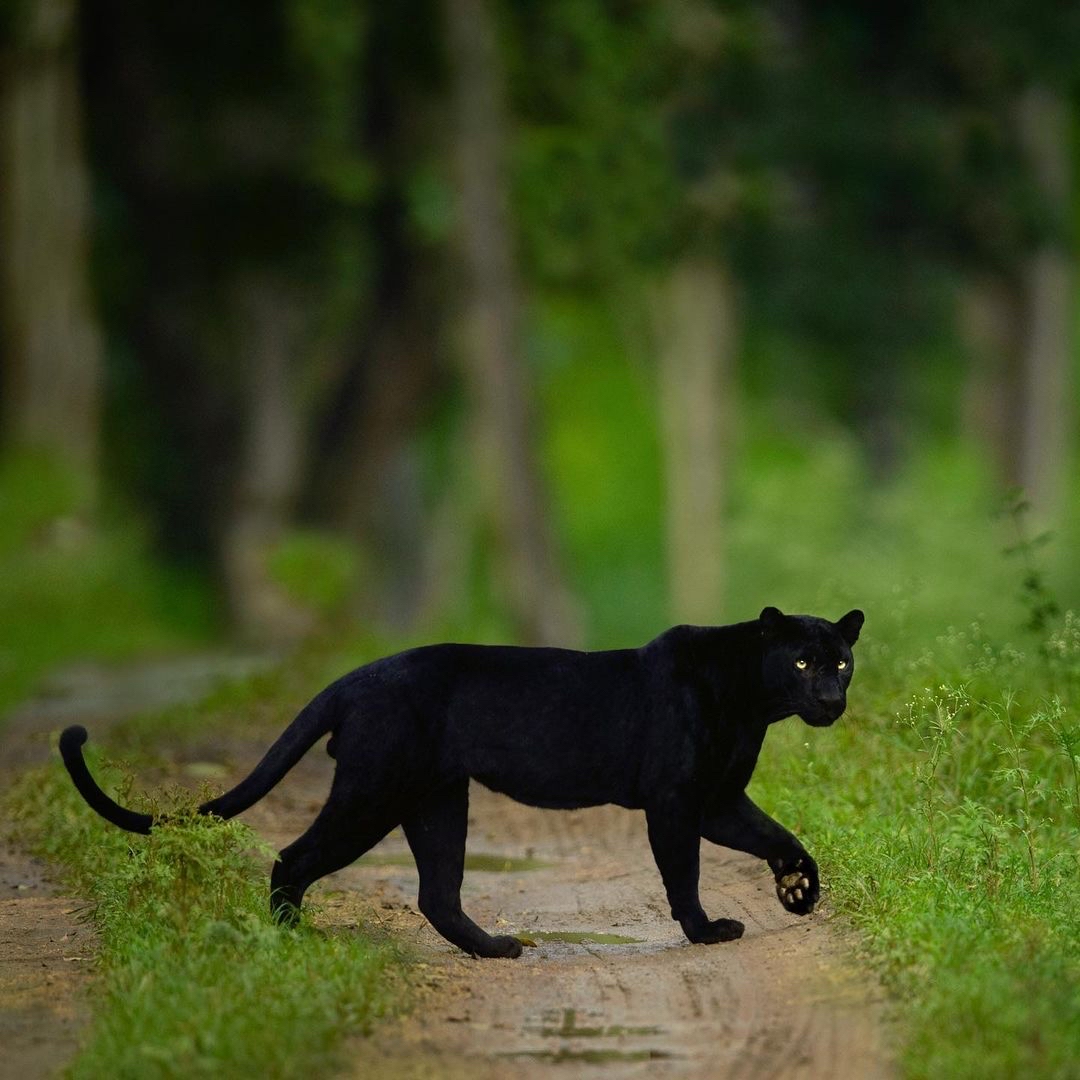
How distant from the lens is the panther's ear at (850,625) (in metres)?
7.26

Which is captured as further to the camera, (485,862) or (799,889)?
(485,862)

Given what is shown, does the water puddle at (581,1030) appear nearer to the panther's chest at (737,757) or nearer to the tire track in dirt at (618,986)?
the tire track in dirt at (618,986)

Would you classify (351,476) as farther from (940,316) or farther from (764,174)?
(940,316)

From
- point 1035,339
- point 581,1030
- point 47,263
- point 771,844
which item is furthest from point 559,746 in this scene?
point 1035,339

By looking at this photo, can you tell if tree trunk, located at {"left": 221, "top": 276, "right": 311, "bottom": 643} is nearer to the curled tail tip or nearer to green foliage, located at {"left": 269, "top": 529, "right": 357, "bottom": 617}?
green foliage, located at {"left": 269, "top": 529, "right": 357, "bottom": 617}

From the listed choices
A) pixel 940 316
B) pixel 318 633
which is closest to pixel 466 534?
pixel 940 316

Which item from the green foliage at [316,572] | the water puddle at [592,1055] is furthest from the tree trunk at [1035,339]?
the water puddle at [592,1055]

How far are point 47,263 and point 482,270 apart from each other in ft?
13.8

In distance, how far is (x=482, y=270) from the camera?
68.4 ft

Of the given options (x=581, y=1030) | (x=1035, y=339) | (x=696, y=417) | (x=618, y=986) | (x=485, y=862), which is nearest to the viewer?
(x=581, y=1030)

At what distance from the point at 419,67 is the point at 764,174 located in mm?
4073

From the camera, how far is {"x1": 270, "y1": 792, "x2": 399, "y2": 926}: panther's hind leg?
6.89 m

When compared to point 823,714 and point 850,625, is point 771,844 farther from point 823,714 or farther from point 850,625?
point 850,625

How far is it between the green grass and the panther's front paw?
1.25 meters
